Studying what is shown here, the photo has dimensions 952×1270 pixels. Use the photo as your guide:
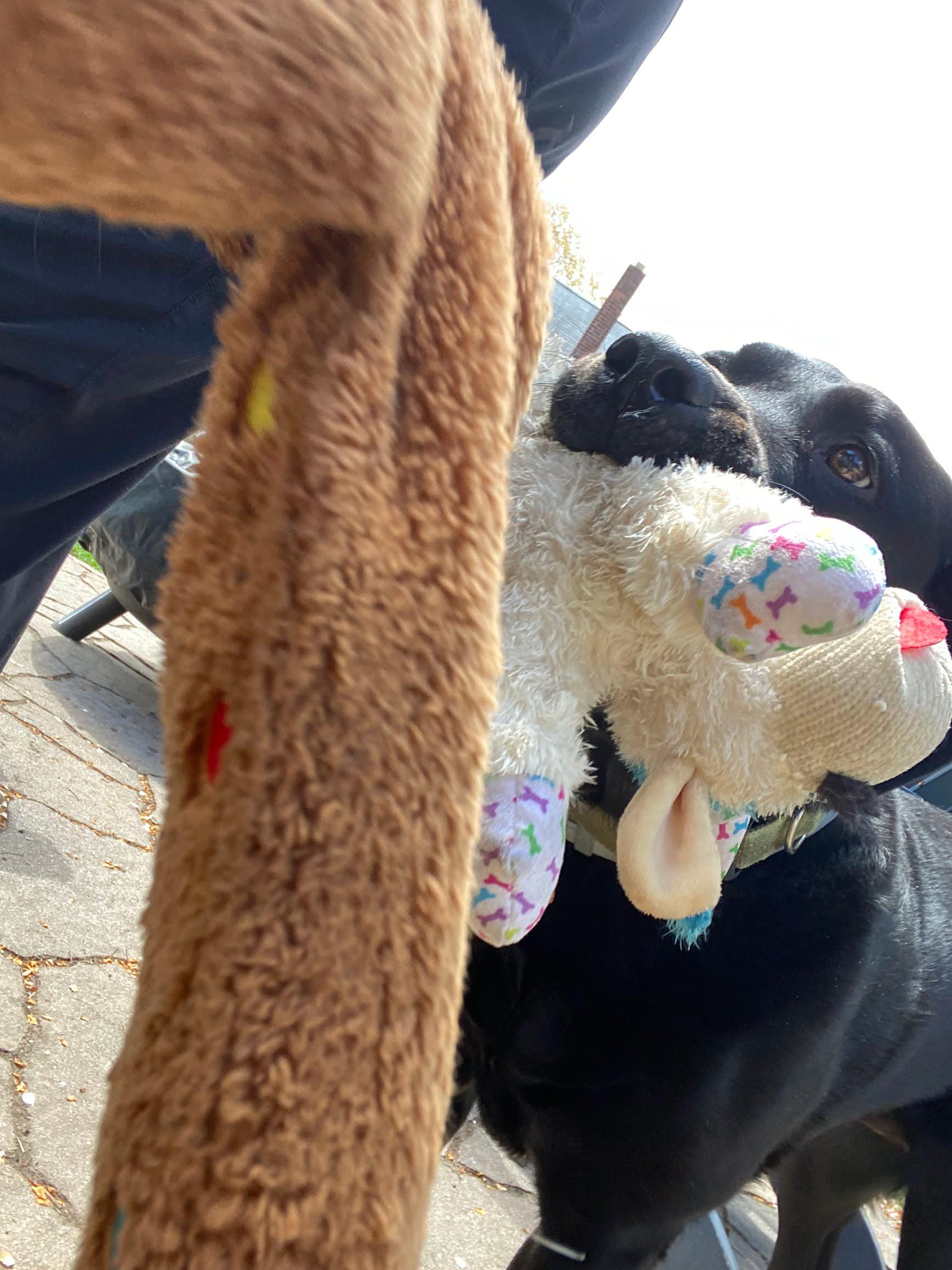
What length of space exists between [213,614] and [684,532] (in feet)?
1.05

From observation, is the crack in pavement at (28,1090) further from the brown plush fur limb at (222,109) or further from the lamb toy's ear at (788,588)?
the brown plush fur limb at (222,109)

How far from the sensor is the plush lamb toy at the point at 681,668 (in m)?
0.46

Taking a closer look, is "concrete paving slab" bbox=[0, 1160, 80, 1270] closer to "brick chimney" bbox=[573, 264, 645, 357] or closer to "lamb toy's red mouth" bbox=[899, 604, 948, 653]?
"lamb toy's red mouth" bbox=[899, 604, 948, 653]

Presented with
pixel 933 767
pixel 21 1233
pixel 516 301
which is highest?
pixel 516 301

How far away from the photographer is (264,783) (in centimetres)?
25

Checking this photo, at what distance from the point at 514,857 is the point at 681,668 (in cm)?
19

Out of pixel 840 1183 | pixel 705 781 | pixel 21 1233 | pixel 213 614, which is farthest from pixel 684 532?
pixel 840 1183

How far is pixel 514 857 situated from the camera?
437mm

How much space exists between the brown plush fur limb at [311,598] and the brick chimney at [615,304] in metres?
1.31

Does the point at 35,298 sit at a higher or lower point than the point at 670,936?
higher

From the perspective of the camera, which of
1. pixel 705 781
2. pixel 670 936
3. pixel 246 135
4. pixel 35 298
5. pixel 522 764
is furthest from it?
pixel 670 936

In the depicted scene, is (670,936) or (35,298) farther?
(670,936)

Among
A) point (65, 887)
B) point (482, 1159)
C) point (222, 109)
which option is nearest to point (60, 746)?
point (65, 887)

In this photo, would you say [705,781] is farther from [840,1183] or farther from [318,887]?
[840,1183]
